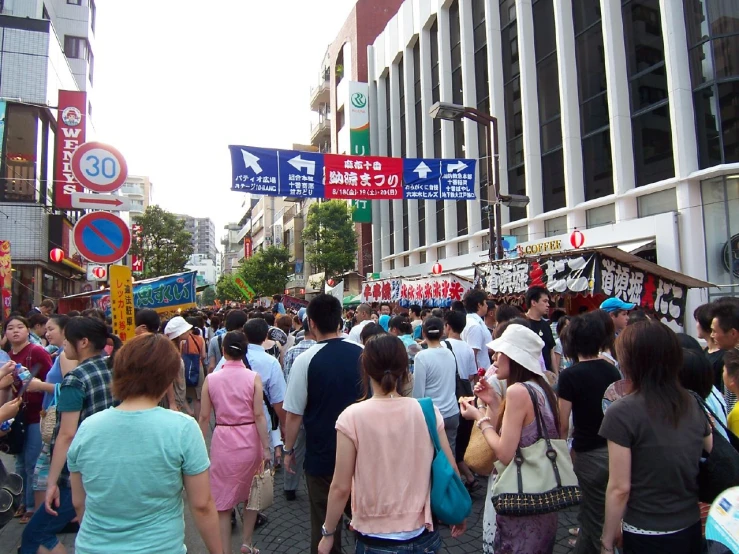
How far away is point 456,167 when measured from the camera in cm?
1173

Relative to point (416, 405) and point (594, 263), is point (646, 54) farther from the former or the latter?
point (416, 405)

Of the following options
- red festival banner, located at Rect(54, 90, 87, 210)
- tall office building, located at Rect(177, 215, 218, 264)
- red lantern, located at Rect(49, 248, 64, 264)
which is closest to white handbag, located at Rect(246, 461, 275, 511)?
red festival banner, located at Rect(54, 90, 87, 210)

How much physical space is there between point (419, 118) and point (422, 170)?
62.5ft

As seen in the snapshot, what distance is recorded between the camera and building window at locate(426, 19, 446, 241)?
86.9ft

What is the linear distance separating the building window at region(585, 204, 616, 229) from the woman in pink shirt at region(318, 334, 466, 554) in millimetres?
15063

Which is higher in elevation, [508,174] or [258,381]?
[508,174]

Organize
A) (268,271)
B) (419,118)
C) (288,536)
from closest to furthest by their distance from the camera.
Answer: (288,536) → (419,118) → (268,271)

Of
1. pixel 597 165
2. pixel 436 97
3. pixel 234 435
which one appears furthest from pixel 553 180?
pixel 234 435

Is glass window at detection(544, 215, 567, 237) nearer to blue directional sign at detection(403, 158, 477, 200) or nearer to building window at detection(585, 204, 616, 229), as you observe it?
building window at detection(585, 204, 616, 229)

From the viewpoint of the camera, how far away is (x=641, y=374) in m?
2.36

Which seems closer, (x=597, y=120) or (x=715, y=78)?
(x=715, y=78)

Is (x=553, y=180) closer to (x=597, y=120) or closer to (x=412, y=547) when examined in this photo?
(x=597, y=120)

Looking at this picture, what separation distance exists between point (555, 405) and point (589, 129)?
1601cm

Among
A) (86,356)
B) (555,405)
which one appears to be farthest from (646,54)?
(86,356)
